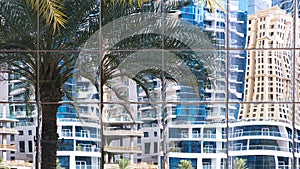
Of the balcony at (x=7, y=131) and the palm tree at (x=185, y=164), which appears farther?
the balcony at (x=7, y=131)

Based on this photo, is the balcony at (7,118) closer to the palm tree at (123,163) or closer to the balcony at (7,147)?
the balcony at (7,147)

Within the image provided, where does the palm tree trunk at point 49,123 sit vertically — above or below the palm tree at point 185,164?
above

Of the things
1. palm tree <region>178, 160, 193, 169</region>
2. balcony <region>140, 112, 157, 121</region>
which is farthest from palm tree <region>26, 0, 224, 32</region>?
palm tree <region>178, 160, 193, 169</region>

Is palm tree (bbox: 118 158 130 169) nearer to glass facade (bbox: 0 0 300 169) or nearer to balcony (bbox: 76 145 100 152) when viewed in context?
glass facade (bbox: 0 0 300 169)

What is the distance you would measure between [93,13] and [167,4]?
0.77 meters

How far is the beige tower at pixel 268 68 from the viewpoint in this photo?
19.0 feet


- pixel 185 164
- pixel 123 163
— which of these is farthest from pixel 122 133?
pixel 185 164

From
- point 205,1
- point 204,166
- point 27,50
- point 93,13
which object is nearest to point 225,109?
point 204,166

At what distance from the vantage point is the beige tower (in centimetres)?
580

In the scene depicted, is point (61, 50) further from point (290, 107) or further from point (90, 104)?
point (290, 107)

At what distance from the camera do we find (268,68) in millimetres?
5836

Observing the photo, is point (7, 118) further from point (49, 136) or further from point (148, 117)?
point (148, 117)

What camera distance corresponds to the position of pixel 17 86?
6.05 meters

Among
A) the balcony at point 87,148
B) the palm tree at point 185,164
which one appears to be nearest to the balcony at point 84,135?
the balcony at point 87,148
